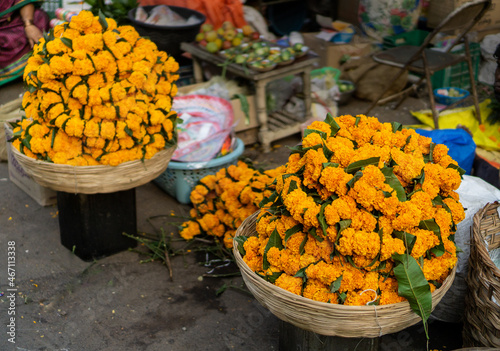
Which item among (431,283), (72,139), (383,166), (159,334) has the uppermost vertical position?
(383,166)

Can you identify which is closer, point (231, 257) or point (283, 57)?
point (231, 257)

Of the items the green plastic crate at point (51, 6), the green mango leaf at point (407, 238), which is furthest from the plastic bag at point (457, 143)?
the green plastic crate at point (51, 6)

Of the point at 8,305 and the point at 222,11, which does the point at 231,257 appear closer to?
the point at 8,305

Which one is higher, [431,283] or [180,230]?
[431,283]

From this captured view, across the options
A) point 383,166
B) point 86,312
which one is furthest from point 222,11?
point 383,166

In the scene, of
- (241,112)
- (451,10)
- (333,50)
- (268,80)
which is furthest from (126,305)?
(451,10)

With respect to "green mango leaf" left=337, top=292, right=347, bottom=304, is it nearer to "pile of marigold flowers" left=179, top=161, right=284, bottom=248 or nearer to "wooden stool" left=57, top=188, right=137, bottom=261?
"pile of marigold flowers" left=179, top=161, right=284, bottom=248

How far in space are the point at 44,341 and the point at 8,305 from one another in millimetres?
359

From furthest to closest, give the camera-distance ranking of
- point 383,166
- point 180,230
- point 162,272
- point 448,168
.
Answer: point 180,230 → point 162,272 → point 448,168 → point 383,166

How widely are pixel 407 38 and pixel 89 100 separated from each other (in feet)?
15.2

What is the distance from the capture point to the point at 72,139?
276 cm

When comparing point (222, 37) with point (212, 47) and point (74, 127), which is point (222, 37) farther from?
point (74, 127)

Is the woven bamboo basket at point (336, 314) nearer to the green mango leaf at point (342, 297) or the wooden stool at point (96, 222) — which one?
the green mango leaf at point (342, 297)

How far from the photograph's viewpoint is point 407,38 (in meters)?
6.25
